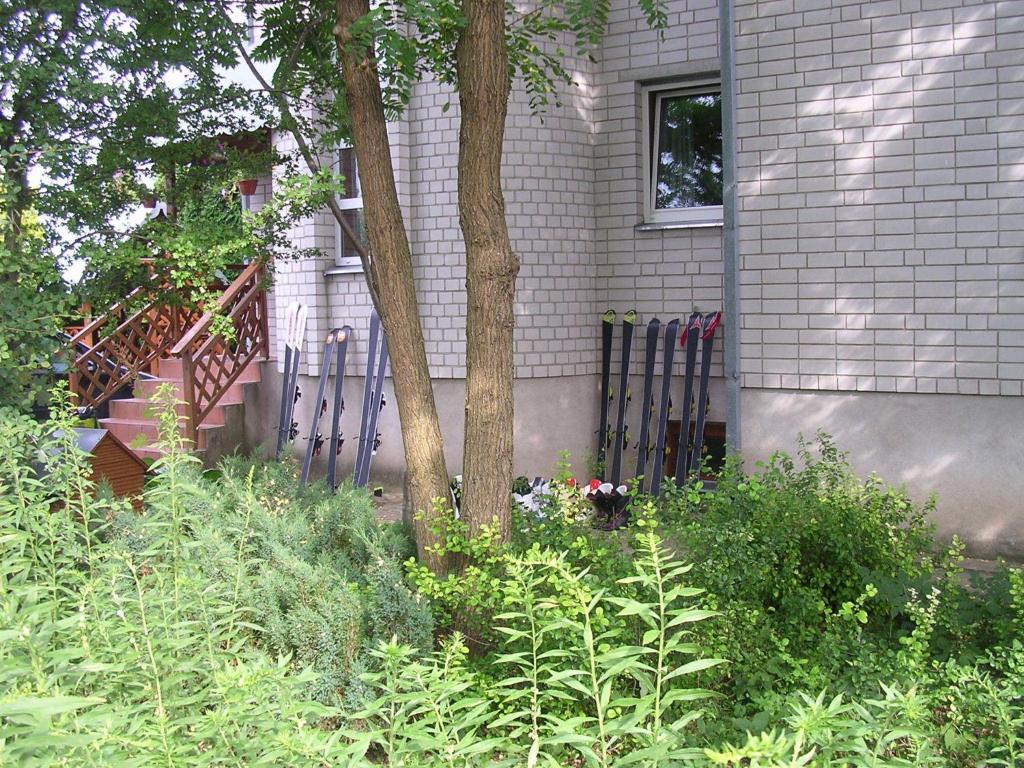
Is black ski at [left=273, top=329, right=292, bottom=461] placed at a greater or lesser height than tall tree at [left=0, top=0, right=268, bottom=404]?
lesser

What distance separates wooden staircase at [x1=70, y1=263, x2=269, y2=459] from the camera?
10281 millimetres

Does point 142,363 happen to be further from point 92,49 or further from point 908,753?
point 908,753

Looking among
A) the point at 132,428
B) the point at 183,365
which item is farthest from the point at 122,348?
the point at 183,365

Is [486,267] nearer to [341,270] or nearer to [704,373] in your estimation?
[704,373]

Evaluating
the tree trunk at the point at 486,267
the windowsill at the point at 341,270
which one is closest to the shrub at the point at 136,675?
the tree trunk at the point at 486,267

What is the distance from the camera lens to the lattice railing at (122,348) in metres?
10.7

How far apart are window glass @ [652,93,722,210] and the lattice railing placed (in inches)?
191

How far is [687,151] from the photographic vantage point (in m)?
9.54

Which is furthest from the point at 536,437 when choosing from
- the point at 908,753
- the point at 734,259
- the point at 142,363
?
the point at 908,753

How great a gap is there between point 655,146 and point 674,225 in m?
0.88

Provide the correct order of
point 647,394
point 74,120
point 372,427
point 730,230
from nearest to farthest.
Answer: point 74,120 < point 730,230 < point 647,394 < point 372,427

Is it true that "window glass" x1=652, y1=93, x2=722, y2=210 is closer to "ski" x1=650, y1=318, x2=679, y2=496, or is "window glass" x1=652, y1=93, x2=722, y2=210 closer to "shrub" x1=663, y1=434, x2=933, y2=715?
"ski" x1=650, y1=318, x2=679, y2=496

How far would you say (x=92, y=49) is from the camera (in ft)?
21.3

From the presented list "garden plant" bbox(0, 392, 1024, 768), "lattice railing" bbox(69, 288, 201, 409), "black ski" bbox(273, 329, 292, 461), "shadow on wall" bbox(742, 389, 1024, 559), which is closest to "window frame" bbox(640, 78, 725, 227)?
"shadow on wall" bbox(742, 389, 1024, 559)
